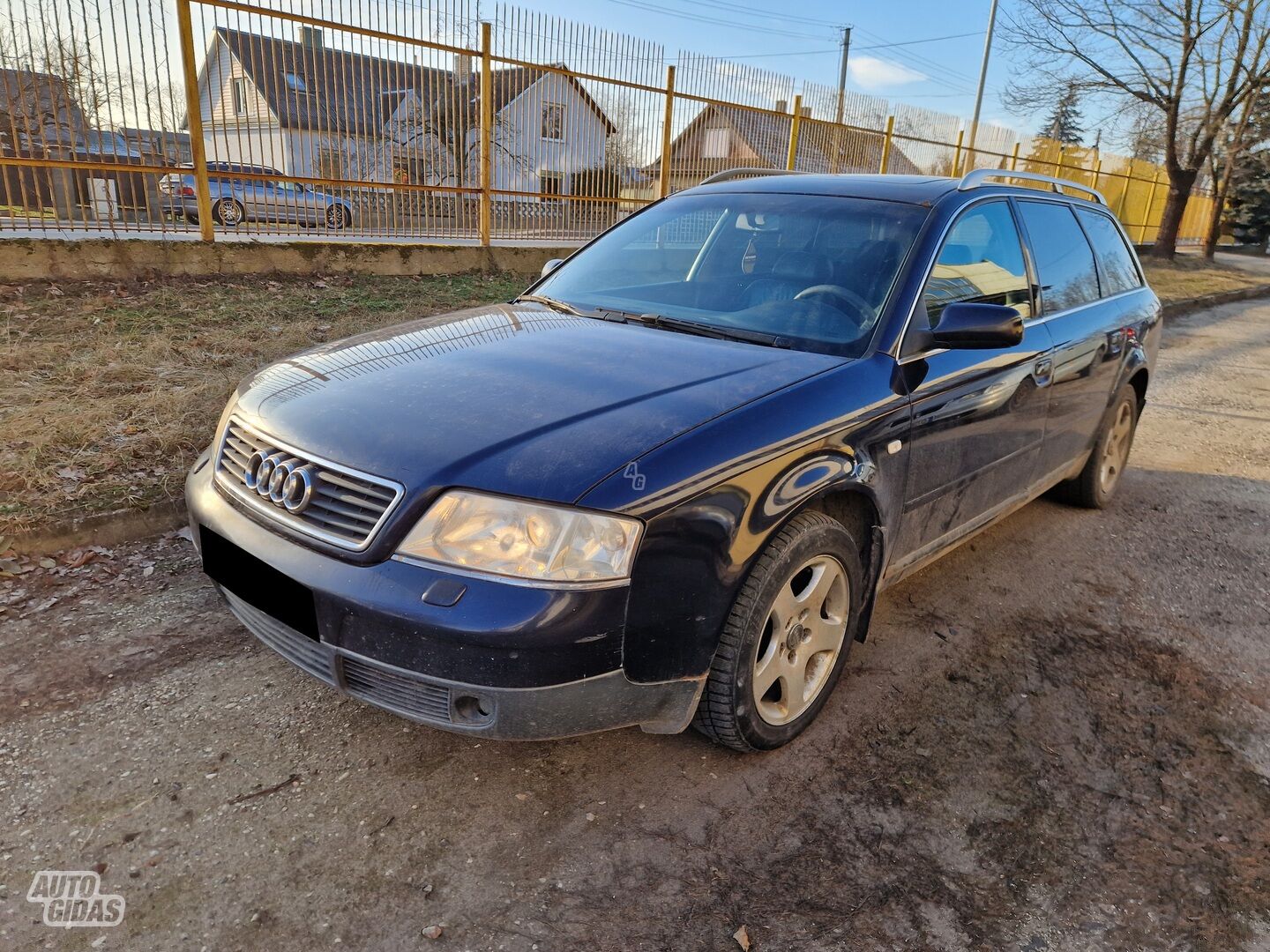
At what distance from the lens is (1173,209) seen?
22188 mm

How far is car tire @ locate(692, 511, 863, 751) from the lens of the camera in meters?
2.22

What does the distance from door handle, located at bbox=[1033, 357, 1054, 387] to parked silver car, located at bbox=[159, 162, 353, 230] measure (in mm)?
7184

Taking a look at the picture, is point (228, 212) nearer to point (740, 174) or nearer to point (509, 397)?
point (740, 174)

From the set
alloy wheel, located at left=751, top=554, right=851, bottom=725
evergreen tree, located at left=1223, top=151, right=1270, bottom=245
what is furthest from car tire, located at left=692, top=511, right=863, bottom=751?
evergreen tree, located at left=1223, top=151, right=1270, bottom=245

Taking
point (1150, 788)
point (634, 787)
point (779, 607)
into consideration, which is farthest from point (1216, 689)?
point (634, 787)

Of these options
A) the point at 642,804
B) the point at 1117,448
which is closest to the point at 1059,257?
the point at 1117,448

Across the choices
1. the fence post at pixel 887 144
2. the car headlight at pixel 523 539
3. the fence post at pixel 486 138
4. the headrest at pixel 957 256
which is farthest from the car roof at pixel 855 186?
the fence post at pixel 887 144

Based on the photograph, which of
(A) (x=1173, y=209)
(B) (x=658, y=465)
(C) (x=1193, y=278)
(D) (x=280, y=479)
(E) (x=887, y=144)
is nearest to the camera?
(B) (x=658, y=465)

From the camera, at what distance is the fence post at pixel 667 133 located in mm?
11273

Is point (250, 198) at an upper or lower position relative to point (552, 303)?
upper

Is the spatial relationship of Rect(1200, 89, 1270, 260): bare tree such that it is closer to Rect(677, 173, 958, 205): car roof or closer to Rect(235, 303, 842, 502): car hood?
Rect(677, 173, 958, 205): car roof

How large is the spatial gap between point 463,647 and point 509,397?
2.38 ft

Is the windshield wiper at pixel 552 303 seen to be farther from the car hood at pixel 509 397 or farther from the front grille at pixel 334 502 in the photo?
the front grille at pixel 334 502

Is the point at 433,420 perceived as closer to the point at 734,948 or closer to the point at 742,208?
the point at 734,948
